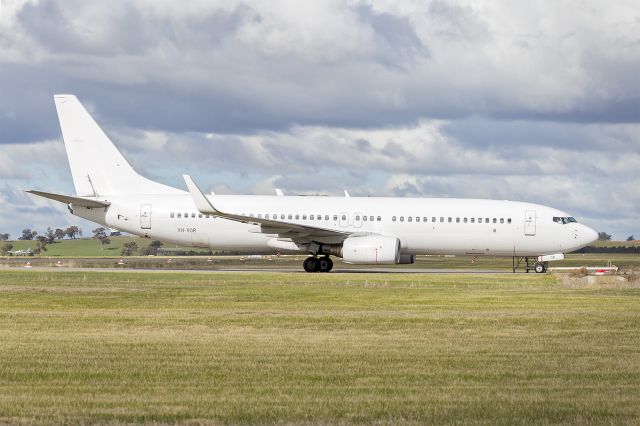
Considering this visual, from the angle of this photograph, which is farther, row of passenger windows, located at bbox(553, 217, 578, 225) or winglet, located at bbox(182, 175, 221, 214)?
row of passenger windows, located at bbox(553, 217, 578, 225)

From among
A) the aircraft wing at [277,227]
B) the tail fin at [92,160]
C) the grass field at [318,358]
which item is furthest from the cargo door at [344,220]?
the grass field at [318,358]

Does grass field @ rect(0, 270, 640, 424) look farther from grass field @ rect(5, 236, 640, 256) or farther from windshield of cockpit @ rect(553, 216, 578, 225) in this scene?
grass field @ rect(5, 236, 640, 256)

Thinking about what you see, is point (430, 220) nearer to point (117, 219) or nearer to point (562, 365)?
point (117, 219)

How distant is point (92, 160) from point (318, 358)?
37.0 meters

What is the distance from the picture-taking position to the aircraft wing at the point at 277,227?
45500 mm

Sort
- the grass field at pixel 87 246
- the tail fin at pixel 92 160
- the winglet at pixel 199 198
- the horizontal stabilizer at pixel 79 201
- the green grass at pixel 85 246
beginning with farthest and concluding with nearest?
the green grass at pixel 85 246, the grass field at pixel 87 246, the tail fin at pixel 92 160, the horizontal stabilizer at pixel 79 201, the winglet at pixel 199 198

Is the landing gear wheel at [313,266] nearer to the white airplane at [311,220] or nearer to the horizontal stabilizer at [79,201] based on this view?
the white airplane at [311,220]

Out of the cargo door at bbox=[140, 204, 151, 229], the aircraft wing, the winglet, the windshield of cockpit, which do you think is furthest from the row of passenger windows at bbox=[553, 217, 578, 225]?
the cargo door at bbox=[140, 204, 151, 229]

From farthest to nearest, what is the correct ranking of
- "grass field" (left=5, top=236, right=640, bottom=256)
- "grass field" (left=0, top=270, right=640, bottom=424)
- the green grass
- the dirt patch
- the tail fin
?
the green grass, "grass field" (left=5, top=236, right=640, bottom=256), the tail fin, the dirt patch, "grass field" (left=0, top=270, right=640, bottom=424)

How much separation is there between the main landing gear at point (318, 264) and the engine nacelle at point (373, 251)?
2574 mm

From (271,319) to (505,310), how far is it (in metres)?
6.42

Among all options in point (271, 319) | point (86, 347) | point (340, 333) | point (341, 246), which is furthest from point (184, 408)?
point (341, 246)

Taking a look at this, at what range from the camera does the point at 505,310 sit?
84.7 ft

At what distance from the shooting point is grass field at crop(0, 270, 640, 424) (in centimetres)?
1173
